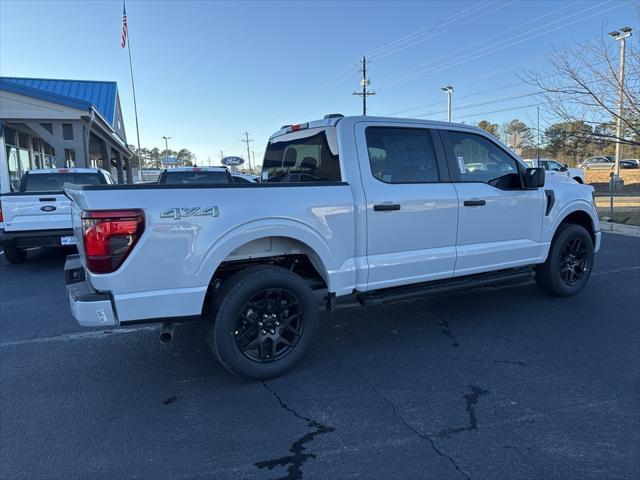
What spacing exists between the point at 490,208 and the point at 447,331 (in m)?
1.34

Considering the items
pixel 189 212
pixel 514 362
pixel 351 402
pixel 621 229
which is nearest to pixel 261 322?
pixel 351 402

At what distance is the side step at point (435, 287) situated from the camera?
13.7 ft

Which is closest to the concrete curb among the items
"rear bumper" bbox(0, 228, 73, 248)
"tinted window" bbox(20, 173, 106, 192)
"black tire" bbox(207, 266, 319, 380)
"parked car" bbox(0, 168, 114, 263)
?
"black tire" bbox(207, 266, 319, 380)

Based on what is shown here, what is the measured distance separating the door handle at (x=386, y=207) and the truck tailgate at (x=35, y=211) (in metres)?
6.04

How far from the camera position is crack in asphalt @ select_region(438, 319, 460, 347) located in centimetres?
438

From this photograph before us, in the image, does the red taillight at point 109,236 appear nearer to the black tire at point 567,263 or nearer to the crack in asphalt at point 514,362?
the crack in asphalt at point 514,362

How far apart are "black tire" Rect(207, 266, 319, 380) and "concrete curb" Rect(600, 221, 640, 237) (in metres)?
10.4

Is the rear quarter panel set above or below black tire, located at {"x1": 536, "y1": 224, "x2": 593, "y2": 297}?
above

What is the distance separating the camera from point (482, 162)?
15.9ft

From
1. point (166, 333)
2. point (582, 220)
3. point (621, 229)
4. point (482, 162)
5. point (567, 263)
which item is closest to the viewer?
point (166, 333)

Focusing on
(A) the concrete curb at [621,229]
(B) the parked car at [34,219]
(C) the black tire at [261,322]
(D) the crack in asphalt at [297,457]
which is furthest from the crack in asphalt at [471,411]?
(A) the concrete curb at [621,229]

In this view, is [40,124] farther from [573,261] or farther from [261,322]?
[573,261]

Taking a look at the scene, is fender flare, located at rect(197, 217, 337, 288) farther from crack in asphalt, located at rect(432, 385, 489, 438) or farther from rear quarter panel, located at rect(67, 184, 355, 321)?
crack in asphalt, located at rect(432, 385, 489, 438)

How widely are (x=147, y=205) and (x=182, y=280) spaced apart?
0.58 metres
